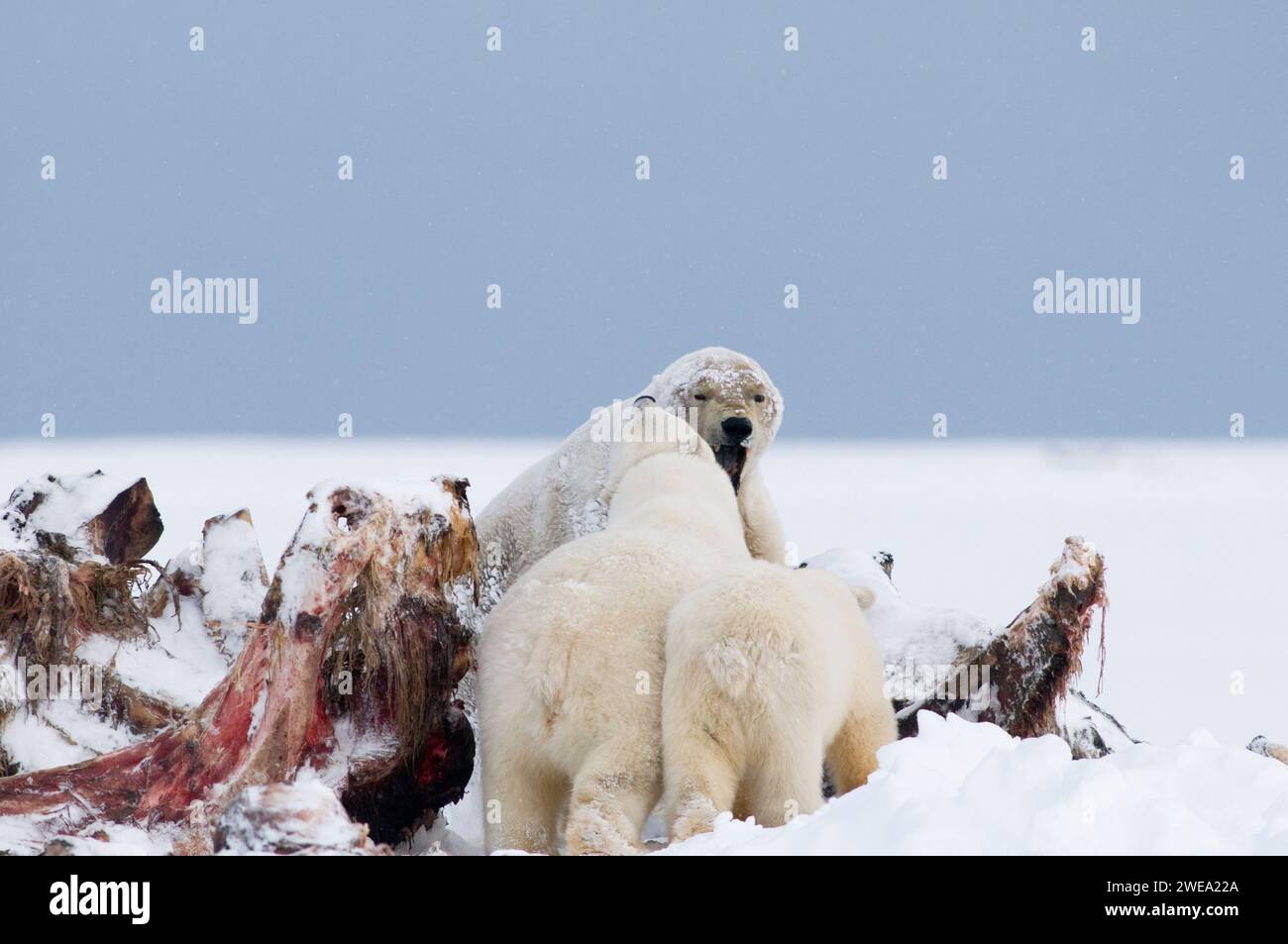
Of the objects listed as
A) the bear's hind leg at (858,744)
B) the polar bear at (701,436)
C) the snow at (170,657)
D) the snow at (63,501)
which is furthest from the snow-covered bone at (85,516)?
the bear's hind leg at (858,744)

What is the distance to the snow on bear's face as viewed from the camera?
7.71 meters

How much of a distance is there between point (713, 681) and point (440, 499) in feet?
4.42

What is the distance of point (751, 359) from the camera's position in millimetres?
8047

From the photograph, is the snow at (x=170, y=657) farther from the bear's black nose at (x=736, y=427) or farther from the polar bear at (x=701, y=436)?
the bear's black nose at (x=736, y=427)

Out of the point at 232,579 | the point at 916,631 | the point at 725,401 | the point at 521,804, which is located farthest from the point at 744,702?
the point at 232,579

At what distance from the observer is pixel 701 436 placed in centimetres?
773

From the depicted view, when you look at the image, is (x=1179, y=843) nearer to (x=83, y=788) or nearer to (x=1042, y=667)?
(x=1042, y=667)

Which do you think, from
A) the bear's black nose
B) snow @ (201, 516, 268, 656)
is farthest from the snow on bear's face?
snow @ (201, 516, 268, 656)

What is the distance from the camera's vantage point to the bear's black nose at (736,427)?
7.62 meters

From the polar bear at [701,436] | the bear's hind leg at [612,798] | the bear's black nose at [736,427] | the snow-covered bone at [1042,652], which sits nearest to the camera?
the bear's hind leg at [612,798]

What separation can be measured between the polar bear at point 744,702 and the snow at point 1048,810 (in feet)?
0.85

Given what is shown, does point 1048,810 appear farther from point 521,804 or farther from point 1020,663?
point 1020,663

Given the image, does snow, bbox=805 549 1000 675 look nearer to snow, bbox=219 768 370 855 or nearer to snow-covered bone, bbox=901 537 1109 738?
snow-covered bone, bbox=901 537 1109 738
